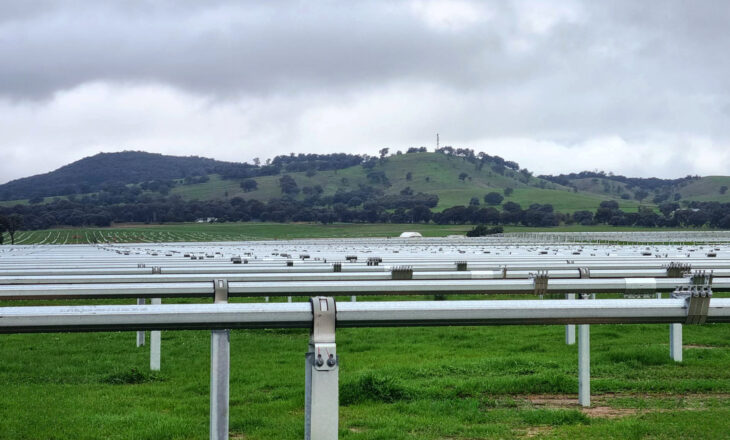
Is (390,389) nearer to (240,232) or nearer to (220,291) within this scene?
(220,291)

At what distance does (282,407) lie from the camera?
7852 millimetres

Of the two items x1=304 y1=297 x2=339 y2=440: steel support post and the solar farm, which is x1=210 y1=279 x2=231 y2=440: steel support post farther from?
x1=304 y1=297 x2=339 y2=440: steel support post

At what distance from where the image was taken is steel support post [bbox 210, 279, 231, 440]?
393 cm

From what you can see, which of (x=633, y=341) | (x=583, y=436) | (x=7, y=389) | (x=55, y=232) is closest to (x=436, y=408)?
(x=583, y=436)

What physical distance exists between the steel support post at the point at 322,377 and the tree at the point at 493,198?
178 metres

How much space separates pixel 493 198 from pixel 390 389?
575 feet

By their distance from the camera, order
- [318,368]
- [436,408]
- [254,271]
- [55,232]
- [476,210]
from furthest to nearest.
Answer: [476,210], [55,232], [254,271], [436,408], [318,368]

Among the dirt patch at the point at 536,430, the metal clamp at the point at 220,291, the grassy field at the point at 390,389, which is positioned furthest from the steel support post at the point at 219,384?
the dirt patch at the point at 536,430

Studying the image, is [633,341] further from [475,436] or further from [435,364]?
[475,436]

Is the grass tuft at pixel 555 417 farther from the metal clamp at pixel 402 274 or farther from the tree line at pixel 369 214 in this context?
the tree line at pixel 369 214

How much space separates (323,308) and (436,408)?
431cm

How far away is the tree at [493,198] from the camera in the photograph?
17950cm

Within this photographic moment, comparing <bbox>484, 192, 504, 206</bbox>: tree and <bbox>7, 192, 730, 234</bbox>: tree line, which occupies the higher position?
<bbox>484, 192, 504, 206</bbox>: tree

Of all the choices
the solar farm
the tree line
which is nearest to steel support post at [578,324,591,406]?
the solar farm
